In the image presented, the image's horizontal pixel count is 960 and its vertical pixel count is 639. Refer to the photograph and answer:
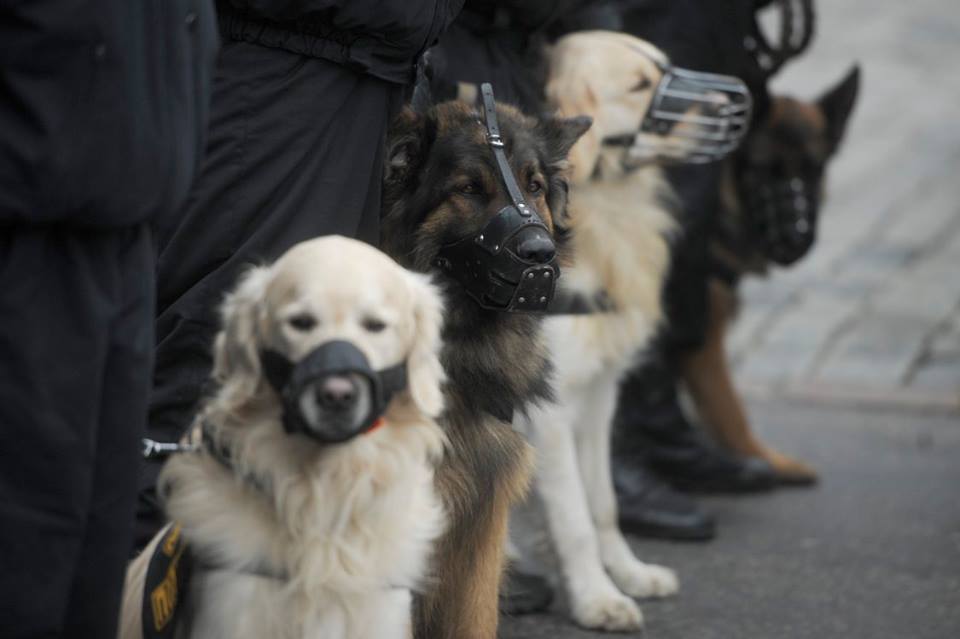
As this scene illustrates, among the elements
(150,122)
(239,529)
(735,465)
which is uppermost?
(150,122)

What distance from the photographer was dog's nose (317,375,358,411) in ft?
7.23

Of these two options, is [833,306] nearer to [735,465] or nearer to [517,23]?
[735,465]

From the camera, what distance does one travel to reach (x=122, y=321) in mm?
2295

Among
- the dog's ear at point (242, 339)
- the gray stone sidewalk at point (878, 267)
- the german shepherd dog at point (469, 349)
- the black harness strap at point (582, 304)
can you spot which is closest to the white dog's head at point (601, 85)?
the black harness strap at point (582, 304)

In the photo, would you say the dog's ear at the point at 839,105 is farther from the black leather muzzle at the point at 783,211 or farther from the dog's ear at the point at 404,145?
the dog's ear at the point at 404,145

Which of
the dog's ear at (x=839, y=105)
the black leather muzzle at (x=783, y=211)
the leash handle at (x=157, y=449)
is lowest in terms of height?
the black leather muzzle at (x=783, y=211)

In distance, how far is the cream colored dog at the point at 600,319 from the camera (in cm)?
390

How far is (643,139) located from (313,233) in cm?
128

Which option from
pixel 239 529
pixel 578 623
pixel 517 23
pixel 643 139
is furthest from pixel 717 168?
pixel 239 529

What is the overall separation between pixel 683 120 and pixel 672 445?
1828mm

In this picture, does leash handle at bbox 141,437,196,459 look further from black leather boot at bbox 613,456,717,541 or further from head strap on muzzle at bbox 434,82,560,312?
black leather boot at bbox 613,456,717,541

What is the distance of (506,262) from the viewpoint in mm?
2945

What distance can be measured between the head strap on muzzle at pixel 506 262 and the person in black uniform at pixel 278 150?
0.31 metres

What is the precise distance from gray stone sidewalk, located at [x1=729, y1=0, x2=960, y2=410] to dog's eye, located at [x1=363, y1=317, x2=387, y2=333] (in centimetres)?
499
